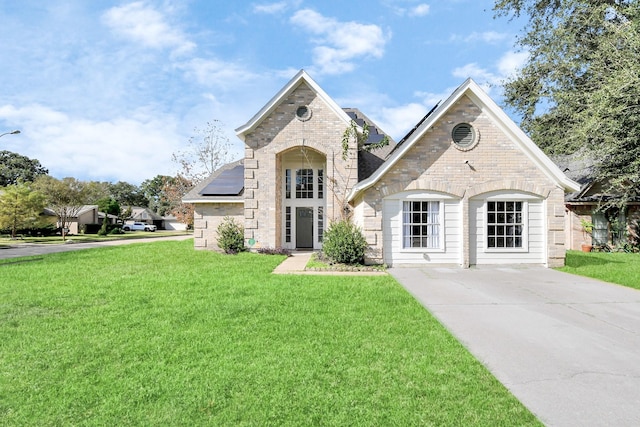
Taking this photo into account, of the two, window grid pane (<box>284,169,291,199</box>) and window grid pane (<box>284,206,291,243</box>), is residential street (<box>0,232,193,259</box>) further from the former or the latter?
window grid pane (<box>284,169,291,199</box>)

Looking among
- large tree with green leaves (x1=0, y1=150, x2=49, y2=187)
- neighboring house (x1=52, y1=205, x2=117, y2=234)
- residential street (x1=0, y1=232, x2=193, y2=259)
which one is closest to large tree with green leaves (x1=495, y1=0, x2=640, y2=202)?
residential street (x1=0, y1=232, x2=193, y2=259)

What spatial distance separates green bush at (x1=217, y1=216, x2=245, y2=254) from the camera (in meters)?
16.7

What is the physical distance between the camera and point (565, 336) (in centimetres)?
554

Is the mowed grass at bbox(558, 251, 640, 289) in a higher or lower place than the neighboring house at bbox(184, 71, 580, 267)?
lower

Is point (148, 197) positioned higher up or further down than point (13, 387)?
higher up

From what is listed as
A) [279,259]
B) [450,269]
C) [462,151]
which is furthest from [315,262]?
[462,151]

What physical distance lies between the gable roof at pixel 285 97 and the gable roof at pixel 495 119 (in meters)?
4.77

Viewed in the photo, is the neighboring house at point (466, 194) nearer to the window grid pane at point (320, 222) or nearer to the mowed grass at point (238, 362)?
the mowed grass at point (238, 362)

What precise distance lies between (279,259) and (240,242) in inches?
126

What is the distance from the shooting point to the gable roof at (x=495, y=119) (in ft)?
39.6

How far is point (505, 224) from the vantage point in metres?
12.7

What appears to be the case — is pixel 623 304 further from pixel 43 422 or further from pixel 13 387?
pixel 13 387

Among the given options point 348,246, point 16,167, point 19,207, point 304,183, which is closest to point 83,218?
point 19,207

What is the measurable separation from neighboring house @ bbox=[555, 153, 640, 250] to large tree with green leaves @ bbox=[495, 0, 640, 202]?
92cm
